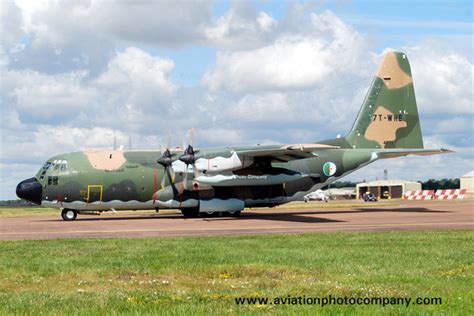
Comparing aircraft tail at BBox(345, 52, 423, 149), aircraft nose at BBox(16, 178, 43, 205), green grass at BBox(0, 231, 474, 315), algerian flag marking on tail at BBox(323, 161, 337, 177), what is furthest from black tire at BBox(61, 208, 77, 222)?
aircraft tail at BBox(345, 52, 423, 149)

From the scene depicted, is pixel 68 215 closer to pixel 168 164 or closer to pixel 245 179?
pixel 168 164

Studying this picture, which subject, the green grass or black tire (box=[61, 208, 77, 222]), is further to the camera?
black tire (box=[61, 208, 77, 222])

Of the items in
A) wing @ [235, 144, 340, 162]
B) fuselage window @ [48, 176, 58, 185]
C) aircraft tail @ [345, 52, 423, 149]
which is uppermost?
aircraft tail @ [345, 52, 423, 149]

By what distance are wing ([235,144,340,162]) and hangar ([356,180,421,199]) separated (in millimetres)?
94878

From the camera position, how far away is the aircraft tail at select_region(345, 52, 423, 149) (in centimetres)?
4531

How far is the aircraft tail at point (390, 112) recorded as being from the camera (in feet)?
149

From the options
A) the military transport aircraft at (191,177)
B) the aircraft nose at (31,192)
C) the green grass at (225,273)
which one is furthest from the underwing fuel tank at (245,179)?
the green grass at (225,273)

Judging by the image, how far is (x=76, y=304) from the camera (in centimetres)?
1081

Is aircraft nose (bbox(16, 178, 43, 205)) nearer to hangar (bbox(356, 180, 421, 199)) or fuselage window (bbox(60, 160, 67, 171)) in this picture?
fuselage window (bbox(60, 160, 67, 171))

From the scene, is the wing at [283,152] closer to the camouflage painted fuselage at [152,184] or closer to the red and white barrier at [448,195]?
the camouflage painted fuselage at [152,184]

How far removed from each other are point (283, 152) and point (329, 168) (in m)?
6.84

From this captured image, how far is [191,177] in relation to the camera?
3925 centimetres

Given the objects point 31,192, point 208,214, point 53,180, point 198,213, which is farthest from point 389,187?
point 31,192

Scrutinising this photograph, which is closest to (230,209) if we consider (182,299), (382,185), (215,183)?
(215,183)
